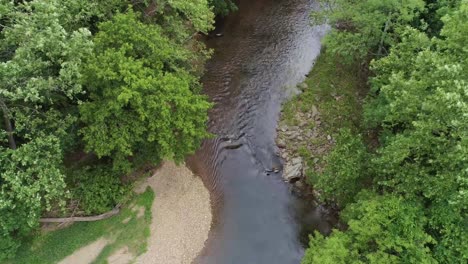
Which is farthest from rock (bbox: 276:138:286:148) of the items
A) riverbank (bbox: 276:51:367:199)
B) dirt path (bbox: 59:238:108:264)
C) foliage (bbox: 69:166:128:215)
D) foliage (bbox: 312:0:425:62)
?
dirt path (bbox: 59:238:108:264)

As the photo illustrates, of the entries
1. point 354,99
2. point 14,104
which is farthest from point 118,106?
point 354,99

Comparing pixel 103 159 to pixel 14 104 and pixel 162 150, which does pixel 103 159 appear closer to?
pixel 162 150

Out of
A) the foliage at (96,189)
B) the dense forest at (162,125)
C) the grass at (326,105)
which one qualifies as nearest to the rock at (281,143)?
the grass at (326,105)

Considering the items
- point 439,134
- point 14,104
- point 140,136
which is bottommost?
point 140,136

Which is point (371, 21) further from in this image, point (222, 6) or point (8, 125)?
point (8, 125)

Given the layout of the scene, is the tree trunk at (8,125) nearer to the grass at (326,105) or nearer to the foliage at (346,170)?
the foliage at (346,170)

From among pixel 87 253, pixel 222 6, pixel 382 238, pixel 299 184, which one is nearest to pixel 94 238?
pixel 87 253

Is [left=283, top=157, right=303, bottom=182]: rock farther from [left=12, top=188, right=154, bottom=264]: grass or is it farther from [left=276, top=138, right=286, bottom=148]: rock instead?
[left=12, top=188, right=154, bottom=264]: grass
